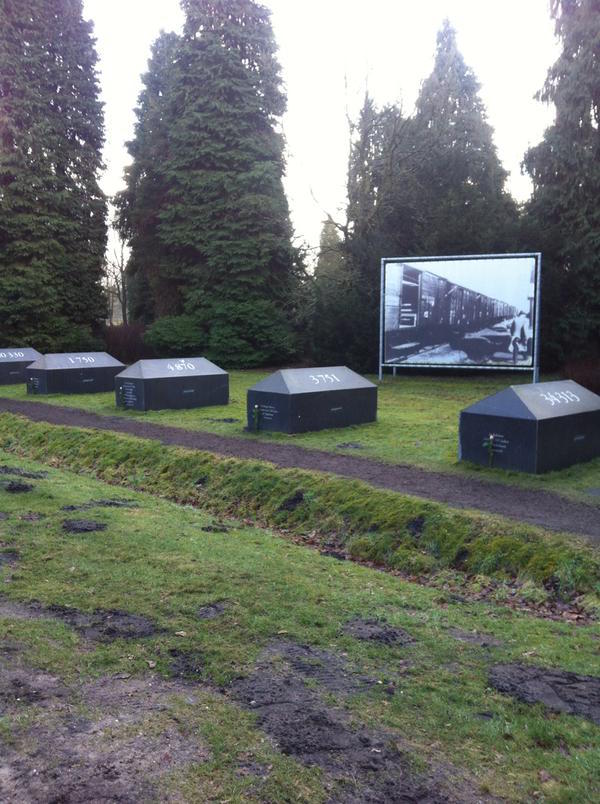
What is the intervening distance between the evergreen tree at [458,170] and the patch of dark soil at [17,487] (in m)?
19.4

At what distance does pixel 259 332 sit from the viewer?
33000mm

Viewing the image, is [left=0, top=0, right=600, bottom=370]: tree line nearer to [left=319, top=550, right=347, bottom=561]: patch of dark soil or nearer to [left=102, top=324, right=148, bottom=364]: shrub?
[left=102, top=324, right=148, bottom=364]: shrub

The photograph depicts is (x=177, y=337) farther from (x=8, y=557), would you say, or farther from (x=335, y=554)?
(x=8, y=557)

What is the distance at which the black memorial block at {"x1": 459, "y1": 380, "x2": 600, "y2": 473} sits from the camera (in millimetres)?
11055

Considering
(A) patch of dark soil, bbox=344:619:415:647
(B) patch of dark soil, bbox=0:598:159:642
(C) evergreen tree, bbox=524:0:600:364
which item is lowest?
(A) patch of dark soil, bbox=344:619:415:647

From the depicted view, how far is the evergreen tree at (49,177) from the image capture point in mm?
33562

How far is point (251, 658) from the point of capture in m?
5.27

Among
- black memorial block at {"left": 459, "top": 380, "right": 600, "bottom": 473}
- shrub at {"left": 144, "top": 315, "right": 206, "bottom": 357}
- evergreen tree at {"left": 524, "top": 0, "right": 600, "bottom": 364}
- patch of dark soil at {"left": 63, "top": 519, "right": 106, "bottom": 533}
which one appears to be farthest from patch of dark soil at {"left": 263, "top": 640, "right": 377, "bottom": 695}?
shrub at {"left": 144, "top": 315, "right": 206, "bottom": 357}

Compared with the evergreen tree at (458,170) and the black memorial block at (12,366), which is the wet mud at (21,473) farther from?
the evergreen tree at (458,170)

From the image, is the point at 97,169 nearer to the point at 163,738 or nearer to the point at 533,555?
the point at 533,555

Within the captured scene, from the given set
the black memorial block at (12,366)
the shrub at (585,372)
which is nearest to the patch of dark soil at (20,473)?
the shrub at (585,372)

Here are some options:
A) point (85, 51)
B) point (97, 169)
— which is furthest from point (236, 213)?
point (85, 51)

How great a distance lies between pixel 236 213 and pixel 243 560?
28.5 meters

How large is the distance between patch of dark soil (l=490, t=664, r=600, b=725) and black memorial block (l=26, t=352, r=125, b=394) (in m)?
19.3
